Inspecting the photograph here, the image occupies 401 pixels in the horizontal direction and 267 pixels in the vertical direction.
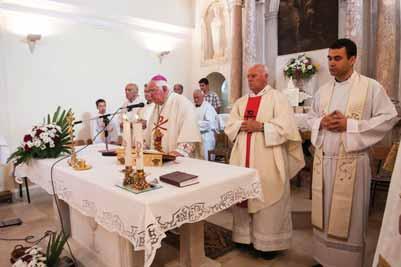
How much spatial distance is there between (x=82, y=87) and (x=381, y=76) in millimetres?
5891

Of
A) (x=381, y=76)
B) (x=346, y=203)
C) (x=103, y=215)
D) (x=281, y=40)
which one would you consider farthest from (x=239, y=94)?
(x=103, y=215)

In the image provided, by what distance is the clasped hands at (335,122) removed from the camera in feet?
8.07

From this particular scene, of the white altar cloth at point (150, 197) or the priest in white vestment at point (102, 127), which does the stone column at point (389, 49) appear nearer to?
the white altar cloth at point (150, 197)

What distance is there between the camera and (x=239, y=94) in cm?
752

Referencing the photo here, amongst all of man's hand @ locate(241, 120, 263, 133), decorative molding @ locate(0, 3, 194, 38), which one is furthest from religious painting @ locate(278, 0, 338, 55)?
man's hand @ locate(241, 120, 263, 133)

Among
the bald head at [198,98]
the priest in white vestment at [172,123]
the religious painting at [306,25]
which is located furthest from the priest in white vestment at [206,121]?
the priest in white vestment at [172,123]

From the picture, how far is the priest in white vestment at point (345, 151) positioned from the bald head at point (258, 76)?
590 mm

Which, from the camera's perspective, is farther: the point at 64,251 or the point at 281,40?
the point at 281,40

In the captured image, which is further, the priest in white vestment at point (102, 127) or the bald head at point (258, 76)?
the priest in white vestment at point (102, 127)

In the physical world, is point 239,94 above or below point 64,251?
above

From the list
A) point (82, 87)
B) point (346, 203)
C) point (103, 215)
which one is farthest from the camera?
point (82, 87)

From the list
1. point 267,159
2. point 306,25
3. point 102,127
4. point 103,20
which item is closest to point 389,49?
point 306,25

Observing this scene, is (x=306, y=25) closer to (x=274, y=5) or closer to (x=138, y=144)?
(x=274, y=5)

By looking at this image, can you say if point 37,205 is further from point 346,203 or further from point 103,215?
point 346,203
